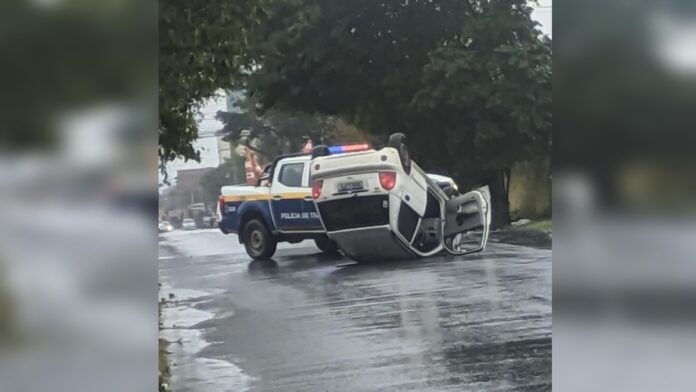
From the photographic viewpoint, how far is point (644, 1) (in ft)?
11.7

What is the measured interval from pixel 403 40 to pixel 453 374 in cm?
174

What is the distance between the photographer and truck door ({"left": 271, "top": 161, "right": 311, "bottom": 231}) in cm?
339

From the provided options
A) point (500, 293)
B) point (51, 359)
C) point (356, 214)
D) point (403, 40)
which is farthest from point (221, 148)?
point (500, 293)

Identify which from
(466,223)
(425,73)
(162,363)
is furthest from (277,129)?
(162,363)

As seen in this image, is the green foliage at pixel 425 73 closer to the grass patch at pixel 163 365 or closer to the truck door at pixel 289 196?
the truck door at pixel 289 196

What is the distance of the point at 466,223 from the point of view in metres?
3.48

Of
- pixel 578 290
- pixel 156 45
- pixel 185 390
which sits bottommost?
pixel 185 390

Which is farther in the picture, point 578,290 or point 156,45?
point 578,290

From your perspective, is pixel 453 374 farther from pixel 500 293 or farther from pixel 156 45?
pixel 156 45

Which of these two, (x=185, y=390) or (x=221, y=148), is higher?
(x=221, y=148)

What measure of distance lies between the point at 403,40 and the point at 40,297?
2217mm

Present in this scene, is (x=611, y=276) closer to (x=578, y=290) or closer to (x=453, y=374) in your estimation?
(x=578, y=290)

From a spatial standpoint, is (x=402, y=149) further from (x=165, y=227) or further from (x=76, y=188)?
(x=76, y=188)

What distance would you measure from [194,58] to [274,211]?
2.88 feet
